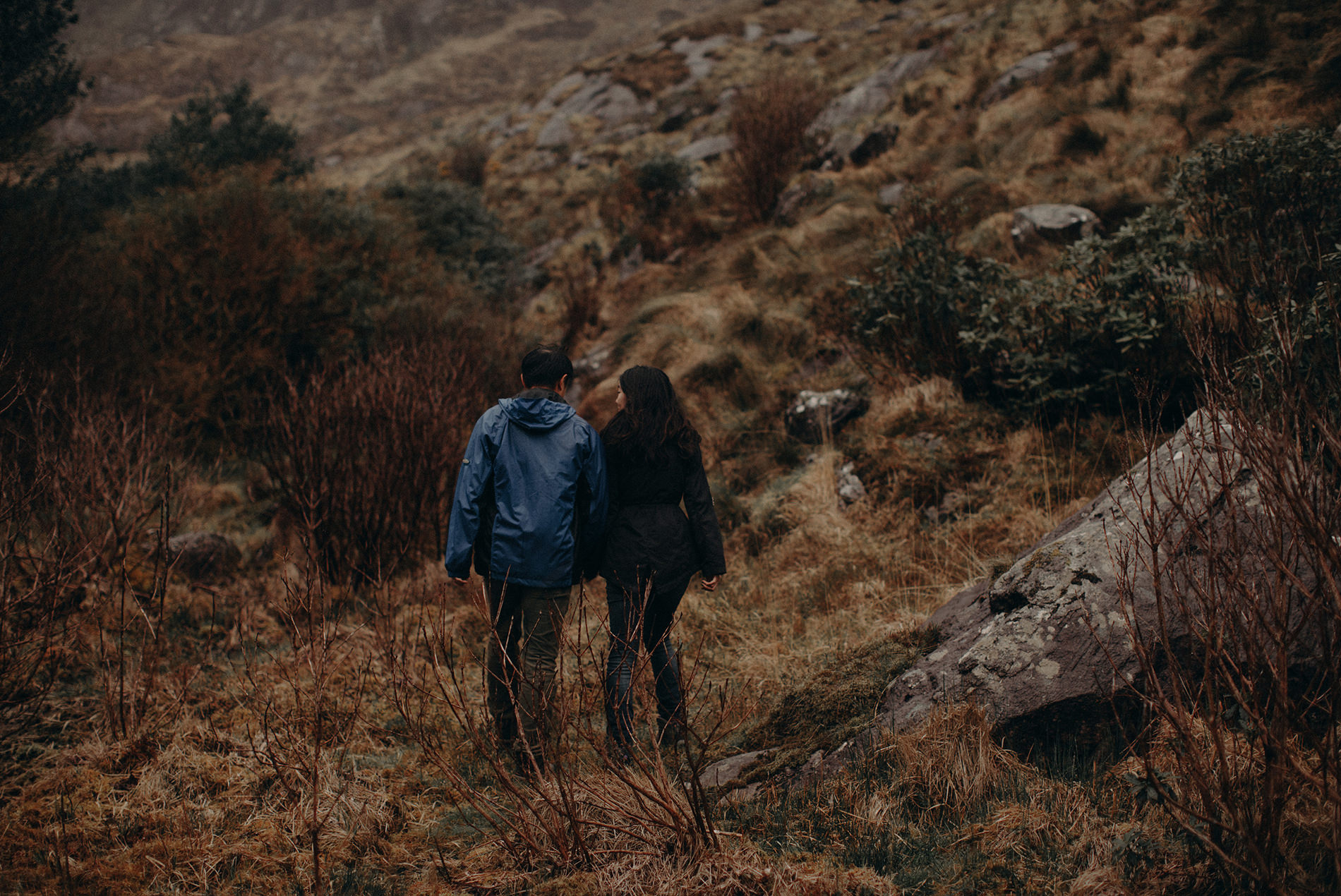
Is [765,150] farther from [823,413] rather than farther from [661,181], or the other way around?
[823,413]

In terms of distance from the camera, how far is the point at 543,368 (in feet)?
9.82

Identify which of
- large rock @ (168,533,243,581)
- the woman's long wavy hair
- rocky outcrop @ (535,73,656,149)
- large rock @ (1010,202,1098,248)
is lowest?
large rock @ (168,533,243,581)

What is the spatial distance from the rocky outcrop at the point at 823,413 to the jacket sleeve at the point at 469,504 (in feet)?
11.3

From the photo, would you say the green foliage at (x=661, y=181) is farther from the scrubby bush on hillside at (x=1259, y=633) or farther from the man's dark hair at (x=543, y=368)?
the scrubby bush on hillside at (x=1259, y=633)

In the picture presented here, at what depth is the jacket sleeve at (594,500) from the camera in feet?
9.75

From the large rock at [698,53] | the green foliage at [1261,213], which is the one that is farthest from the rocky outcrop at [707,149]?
the green foliage at [1261,213]

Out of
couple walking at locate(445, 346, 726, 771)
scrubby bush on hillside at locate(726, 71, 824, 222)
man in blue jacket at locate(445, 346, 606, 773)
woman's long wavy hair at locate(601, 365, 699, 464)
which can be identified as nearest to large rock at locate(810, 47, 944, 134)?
scrubby bush on hillside at locate(726, 71, 824, 222)

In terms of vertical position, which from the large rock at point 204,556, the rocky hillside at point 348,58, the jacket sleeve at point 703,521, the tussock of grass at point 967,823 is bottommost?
the large rock at point 204,556

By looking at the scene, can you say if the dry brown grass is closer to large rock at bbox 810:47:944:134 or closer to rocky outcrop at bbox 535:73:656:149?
large rock at bbox 810:47:944:134

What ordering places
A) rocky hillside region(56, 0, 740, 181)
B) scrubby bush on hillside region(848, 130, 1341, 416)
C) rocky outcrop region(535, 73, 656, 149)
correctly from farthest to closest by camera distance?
rocky hillside region(56, 0, 740, 181)
rocky outcrop region(535, 73, 656, 149)
scrubby bush on hillside region(848, 130, 1341, 416)

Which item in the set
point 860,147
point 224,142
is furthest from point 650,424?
point 224,142

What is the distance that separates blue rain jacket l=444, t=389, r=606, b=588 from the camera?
111 inches

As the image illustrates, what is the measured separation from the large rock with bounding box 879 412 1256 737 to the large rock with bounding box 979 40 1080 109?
8.78 meters

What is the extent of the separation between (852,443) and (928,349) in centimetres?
96
